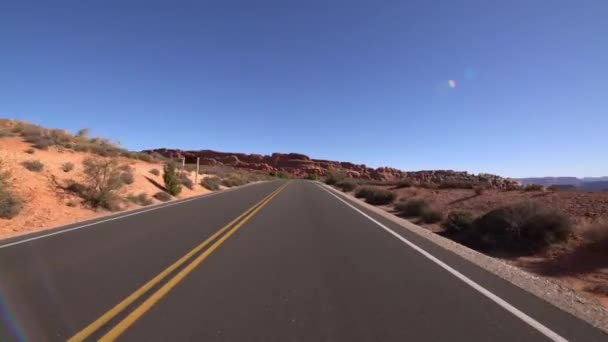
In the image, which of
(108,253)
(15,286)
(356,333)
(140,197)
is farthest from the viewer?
(140,197)

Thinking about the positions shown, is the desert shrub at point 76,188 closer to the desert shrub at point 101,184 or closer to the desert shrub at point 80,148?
the desert shrub at point 101,184

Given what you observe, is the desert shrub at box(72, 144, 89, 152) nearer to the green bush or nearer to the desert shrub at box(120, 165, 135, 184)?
the desert shrub at box(120, 165, 135, 184)

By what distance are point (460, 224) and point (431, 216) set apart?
3.75 meters

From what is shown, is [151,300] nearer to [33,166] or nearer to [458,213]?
[458,213]

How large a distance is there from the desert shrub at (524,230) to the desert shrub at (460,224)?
3.12 feet

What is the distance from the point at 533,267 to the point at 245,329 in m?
9.91

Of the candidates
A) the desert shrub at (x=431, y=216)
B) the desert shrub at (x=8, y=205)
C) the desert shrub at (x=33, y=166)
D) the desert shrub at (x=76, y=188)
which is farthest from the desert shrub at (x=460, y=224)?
the desert shrub at (x=33, y=166)

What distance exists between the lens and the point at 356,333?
438cm

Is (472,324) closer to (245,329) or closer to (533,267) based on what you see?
(245,329)

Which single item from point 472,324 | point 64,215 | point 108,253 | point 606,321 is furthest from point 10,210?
point 606,321

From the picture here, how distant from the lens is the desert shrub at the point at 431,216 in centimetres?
2057

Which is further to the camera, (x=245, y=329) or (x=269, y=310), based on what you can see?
(x=269, y=310)

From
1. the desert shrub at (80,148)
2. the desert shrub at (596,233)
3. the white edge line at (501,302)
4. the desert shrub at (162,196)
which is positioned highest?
the desert shrub at (80,148)

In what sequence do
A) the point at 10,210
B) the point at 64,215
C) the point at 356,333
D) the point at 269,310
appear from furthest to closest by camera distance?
the point at 64,215 → the point at 10,210 → the point at 269,310 → the point at 356,333
